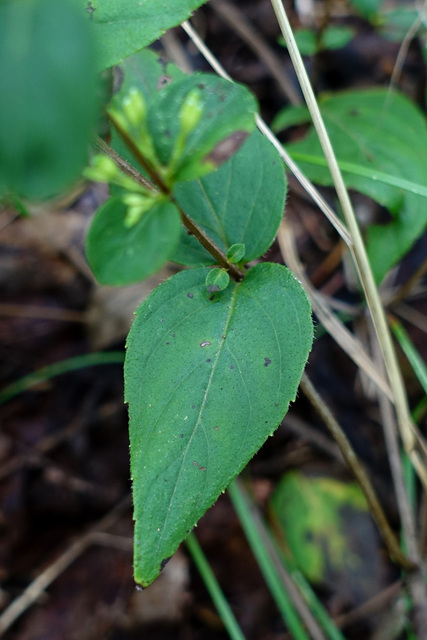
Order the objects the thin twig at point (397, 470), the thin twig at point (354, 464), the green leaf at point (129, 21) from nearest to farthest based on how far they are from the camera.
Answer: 1. the green leaf at point (129, 21)
2. the thin twig at point (354, 464)
3. the thin twig at point (397, 470)

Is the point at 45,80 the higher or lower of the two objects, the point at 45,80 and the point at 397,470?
the higher

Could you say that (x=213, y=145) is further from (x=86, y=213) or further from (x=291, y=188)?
(x=86, y=213)

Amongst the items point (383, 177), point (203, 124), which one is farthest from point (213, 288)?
point (383, 177)

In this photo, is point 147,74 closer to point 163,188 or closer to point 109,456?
point 163,188

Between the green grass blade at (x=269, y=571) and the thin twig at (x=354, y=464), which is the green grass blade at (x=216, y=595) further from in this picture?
the thin twig at (x=354, y=464)

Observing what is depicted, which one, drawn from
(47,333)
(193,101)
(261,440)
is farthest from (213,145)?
(47,333)

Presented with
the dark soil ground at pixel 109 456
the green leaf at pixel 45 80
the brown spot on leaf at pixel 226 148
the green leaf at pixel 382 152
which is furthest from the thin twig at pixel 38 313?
the green leaf at pixel 45 80
